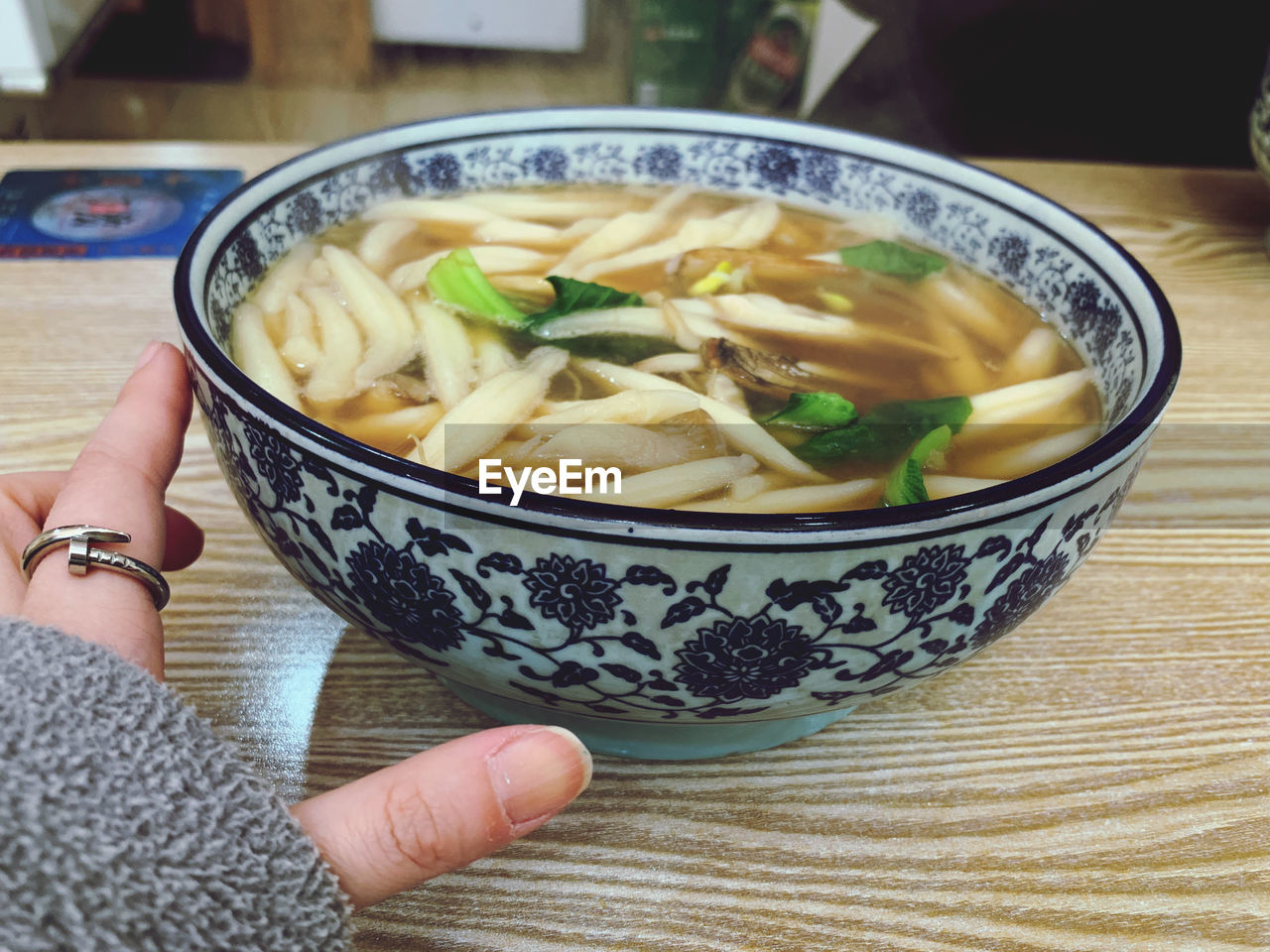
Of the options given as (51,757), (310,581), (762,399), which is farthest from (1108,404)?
(51,757)

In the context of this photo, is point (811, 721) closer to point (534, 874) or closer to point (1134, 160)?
point (534, 874)

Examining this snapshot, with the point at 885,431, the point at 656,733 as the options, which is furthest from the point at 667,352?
the point at 656,733

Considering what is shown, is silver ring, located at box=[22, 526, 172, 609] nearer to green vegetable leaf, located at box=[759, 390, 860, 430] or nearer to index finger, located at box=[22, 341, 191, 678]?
index finger, located at box=[22, 341, 191, 678]

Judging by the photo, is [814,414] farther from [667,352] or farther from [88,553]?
[88,553]

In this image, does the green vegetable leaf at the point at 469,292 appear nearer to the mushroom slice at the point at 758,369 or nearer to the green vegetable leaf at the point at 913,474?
the mushroom slice at the point at 758,369

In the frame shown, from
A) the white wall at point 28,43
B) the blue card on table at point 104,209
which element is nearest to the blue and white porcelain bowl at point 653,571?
the blue card on table at point 104,209

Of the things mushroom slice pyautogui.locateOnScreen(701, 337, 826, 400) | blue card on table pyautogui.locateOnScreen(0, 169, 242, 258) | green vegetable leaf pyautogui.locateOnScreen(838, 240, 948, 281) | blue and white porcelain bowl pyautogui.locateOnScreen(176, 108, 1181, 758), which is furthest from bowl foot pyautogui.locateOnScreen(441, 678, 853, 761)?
blue card on table pyautogui.locateOnScreen(0, 169, 242, 258)
